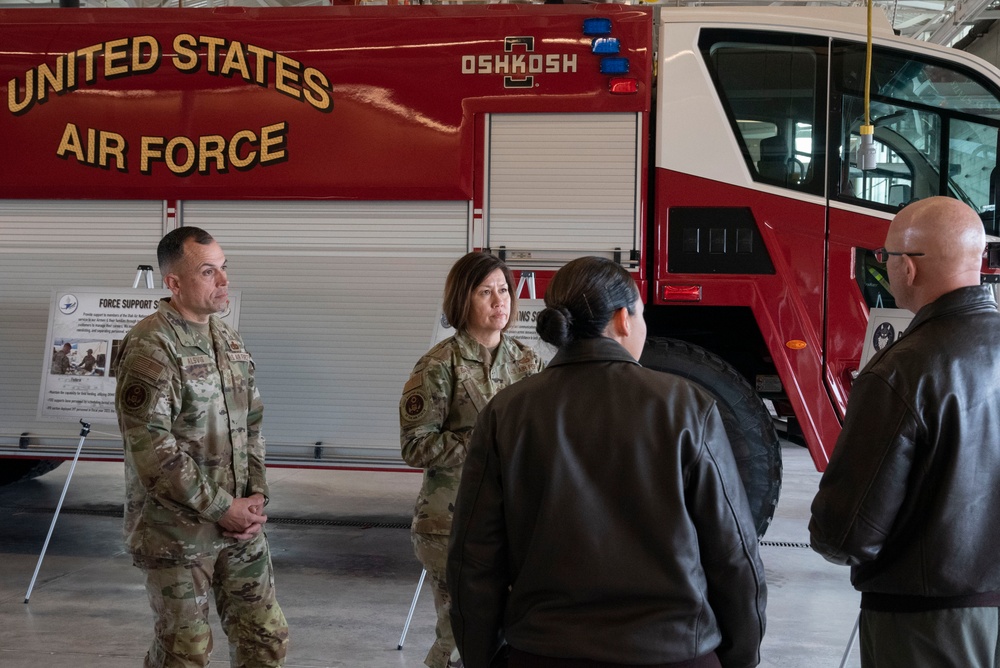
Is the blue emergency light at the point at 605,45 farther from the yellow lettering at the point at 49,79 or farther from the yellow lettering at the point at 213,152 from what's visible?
the yellow lettering at the point at 49,79

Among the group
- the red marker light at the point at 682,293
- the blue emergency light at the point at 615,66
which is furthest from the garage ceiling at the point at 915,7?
the red marker light at the point at 682,293

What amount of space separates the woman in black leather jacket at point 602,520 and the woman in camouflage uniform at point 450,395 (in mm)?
1144

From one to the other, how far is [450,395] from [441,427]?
0.34ft

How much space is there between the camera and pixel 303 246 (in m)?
5.27

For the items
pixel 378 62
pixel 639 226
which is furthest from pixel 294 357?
pixel 639 226

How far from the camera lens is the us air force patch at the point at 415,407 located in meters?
3.01

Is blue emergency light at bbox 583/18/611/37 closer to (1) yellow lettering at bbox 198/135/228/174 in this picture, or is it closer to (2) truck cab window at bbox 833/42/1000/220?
(2) truck cab window at bbox 833/42/1000/220

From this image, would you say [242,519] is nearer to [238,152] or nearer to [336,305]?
[336,305]

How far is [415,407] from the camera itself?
9.91 ft

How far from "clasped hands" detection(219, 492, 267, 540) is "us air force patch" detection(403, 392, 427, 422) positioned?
55 centimetres

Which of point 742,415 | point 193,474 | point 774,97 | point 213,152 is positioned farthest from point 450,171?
point 193,474

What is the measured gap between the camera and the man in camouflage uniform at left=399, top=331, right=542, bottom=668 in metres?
2.97

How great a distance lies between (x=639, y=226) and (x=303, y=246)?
5.91 ft

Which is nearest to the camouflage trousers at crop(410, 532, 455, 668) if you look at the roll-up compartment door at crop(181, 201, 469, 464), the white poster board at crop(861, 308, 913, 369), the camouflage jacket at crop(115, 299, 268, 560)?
the camouflage jacket at crop(115, 299, 268, 560)
